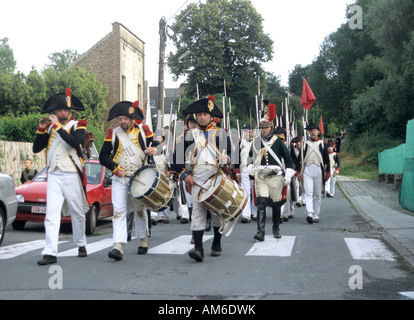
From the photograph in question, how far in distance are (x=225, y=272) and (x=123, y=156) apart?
2.24 m

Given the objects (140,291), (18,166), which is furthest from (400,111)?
(140,291)

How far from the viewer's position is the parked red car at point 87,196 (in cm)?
1229

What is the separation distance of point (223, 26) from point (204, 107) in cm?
4545

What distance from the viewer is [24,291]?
567 centimetres

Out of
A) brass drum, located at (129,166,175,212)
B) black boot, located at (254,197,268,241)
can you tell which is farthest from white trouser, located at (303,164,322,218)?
brass drum, located at (129,166,175,212)

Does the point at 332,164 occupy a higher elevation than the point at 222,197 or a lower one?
higher

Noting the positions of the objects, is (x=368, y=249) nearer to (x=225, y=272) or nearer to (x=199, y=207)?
(x=199, y=207)

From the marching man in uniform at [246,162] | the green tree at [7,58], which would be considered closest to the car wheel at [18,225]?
the marching man in uniform at [246,162]

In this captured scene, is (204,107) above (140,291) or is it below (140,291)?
above

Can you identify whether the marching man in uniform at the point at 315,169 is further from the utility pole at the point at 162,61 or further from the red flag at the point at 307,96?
the utility pole at the point at 162,61

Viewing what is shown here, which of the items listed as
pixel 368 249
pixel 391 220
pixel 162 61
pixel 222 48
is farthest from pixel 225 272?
pixel 222 48

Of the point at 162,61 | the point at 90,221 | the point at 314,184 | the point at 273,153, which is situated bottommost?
the point at 90,221

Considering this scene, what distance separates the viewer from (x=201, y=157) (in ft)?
24.8
